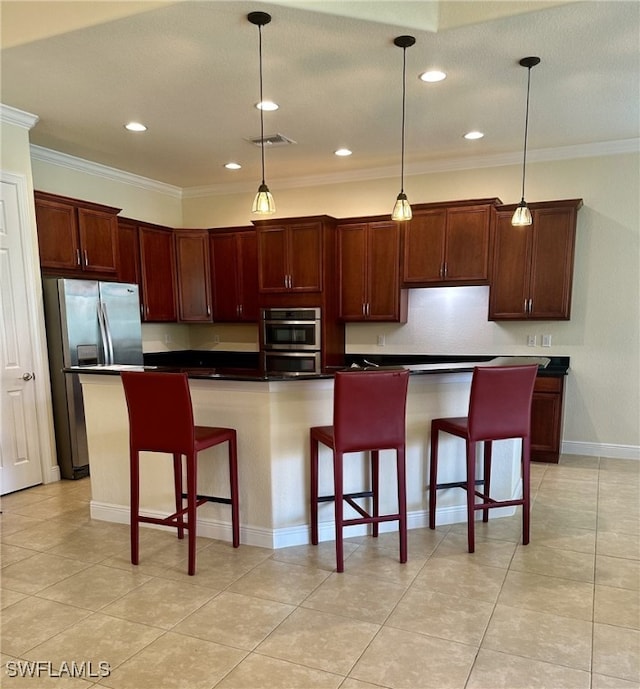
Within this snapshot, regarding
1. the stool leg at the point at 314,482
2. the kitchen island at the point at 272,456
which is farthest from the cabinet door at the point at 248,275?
the stool leg at the point at 314,482

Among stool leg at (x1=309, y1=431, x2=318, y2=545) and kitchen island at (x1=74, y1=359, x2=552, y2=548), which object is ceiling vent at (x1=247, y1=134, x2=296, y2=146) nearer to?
kitchen island at (x1=74, y1=359, x2=552, y2=548)

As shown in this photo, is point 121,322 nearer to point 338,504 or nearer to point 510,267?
point 338,504

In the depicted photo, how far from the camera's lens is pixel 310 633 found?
6.97 feet

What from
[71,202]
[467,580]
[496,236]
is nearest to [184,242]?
[71,202]

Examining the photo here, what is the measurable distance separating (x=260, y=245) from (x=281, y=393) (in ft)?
9.18

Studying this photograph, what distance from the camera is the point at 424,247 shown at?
480cm

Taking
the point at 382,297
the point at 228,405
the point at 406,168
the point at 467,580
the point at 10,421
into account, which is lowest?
the point at 467,580

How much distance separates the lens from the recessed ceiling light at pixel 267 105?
3.40 metres

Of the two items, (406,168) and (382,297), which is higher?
(406,168)

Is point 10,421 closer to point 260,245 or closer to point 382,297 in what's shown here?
point 260,245

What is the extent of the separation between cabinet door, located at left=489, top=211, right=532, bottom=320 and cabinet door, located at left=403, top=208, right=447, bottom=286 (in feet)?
1.69

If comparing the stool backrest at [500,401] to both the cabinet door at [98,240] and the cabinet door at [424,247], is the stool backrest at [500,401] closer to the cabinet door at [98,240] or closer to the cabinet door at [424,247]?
the cabinet door at [424,247]

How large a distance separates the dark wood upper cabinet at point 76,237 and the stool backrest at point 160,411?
211cm

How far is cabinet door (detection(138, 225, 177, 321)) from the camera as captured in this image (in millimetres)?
5277
